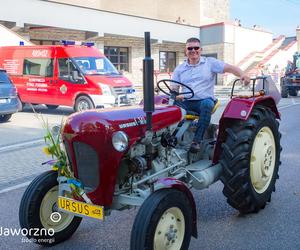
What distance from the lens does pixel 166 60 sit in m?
29.8

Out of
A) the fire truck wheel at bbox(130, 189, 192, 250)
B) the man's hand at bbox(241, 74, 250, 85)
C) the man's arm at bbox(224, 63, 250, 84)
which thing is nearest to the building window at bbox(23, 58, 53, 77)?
the man's arm at bbox(224, 63, 250, 84)

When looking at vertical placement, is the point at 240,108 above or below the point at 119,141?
above

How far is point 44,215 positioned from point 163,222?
3.83 feet

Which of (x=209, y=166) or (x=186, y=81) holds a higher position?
(x=186, y=81)

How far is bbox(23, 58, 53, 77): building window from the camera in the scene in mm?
14203

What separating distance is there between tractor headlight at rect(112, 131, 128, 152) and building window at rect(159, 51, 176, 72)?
2605 cm

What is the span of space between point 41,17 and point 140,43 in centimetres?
838

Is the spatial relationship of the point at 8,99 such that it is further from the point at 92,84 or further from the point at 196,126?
the point at 196,126

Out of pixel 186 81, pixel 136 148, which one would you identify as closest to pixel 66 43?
pixel 186 81

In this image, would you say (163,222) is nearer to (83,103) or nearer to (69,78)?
(83,103)

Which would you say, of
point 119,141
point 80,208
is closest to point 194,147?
point 119,141

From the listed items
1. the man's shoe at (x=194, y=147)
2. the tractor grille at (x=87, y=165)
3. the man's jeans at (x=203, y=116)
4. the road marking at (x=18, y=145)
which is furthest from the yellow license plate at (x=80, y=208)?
the road marking at (x=18, y=145)

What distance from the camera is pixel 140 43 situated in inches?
1046

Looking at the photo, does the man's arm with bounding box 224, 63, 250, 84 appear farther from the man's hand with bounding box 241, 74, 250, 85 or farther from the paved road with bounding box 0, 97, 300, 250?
the paved road with bounding box 0, 97, 300, 250
